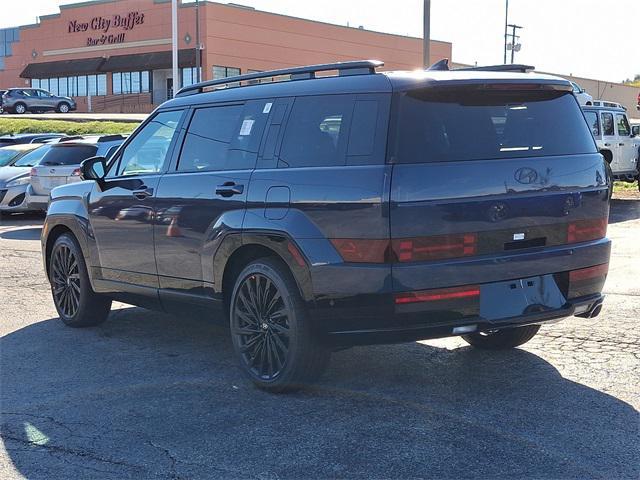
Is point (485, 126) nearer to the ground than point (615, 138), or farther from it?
nearer to the ground

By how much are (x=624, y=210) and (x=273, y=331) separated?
14274mm

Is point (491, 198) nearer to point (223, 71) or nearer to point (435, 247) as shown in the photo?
point (435, 247)

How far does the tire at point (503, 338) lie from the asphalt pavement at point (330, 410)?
0.31 ft

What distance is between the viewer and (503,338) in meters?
6.17

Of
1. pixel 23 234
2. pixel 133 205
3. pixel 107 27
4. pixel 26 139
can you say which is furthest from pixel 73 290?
pixel 107 27

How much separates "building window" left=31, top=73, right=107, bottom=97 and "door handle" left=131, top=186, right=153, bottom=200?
5809 centimetres

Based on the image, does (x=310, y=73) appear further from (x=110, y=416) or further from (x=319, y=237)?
(x=110, y=416)

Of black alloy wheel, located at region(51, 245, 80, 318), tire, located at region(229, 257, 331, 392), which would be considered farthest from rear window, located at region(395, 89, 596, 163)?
black alloy wheel, located at region(51, 245, 80, 318)

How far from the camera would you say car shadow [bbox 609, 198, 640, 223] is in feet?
52.8

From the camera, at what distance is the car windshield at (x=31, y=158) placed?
693 inches

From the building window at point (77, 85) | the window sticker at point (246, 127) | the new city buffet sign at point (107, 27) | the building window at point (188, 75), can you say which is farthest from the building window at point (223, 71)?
the window sticker at point (246, 127)

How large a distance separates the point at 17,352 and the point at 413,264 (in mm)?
3568

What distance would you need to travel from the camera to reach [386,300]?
4609 mm

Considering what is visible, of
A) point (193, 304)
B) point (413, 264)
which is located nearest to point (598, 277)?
point (413, 264)
